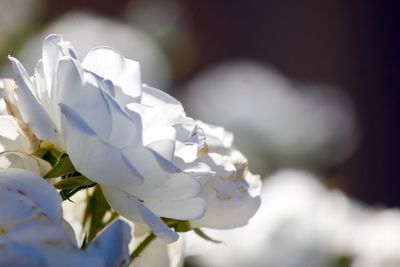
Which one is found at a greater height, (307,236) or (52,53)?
(52,53)

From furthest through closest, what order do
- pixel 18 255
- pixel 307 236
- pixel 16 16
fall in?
pixel 16 16 < pixel 307 236 < pixel 18 255

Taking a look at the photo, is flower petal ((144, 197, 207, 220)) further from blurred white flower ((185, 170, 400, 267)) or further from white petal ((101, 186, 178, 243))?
blurred white flower ((185, 170, 400, 267))

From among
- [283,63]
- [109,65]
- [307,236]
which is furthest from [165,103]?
[283,63]

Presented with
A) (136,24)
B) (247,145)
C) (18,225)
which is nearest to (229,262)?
(247,145)

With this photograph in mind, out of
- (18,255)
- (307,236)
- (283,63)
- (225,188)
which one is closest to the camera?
(18,255)

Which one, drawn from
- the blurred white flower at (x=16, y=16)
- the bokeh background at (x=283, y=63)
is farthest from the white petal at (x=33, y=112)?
the bokeh background at (x=283, y=63)

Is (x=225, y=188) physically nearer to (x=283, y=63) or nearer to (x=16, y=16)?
(x=16, y=16)
